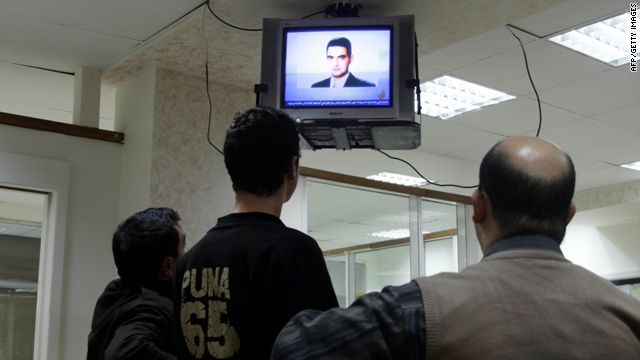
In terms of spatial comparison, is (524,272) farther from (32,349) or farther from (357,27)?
(32,349)

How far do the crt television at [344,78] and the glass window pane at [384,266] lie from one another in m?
1.99

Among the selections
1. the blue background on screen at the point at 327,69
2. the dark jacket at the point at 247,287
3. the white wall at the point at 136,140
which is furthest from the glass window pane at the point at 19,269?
the dark jacket at the point at 247,287

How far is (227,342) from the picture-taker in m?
1.08

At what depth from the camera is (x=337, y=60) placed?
101 inches

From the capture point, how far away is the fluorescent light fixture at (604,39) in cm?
336

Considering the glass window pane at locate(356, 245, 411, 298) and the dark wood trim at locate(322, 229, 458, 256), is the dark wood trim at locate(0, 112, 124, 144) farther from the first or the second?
the glass window pane at locate(356, 245, 411, 298)

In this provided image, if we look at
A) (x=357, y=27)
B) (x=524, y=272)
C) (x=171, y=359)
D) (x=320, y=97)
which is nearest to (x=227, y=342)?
(x=171, y=359)

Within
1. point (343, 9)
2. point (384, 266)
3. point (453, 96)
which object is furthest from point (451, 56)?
point (384, 266)

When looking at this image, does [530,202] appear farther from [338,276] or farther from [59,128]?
[338,276]

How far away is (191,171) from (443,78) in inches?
68.7

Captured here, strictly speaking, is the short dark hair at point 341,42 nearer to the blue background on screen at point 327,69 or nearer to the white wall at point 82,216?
the blue background on screen at point 327,69

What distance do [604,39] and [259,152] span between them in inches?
116

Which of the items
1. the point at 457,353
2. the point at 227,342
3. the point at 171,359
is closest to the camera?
the point at 457,353

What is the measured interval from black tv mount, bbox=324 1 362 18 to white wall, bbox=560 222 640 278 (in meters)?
5.77
